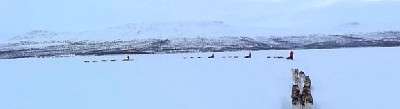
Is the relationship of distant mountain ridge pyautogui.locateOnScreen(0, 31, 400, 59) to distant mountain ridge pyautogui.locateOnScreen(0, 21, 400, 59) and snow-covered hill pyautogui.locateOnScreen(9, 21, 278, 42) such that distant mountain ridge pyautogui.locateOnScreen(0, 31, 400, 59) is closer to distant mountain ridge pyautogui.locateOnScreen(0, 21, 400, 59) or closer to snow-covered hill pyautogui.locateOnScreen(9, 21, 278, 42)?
distant mountain ridge pyautogui.locateOnScreen(0, 21, 400, 59)

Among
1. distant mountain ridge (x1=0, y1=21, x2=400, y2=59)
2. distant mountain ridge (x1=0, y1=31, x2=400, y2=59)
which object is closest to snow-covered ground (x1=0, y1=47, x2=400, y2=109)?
distant mountain ridge (x1=0, y1=31, x2=400, y2=59)

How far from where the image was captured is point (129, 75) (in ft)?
52.2

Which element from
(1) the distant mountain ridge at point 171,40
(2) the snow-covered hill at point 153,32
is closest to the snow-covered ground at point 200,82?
(1) the distant mountain ridge at point 171,40

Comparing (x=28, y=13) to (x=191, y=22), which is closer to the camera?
(x=191, y=22)

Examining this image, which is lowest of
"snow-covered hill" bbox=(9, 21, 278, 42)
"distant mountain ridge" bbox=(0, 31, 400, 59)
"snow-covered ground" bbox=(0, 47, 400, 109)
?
"snow-covered ground" bbox=(0, 47, 400, 109)

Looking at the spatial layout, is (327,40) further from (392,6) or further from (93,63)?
(93,63)

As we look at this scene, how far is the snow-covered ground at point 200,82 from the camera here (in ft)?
38.3

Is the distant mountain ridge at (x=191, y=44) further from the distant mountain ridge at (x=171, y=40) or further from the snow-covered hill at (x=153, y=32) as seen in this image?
the snow-covered hill at (x=153, y=32)

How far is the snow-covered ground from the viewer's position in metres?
11.7

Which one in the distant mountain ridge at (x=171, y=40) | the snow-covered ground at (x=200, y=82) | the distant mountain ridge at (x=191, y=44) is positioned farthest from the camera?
the distant mountain ridge at (x=171, y=40)

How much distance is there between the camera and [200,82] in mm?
14273

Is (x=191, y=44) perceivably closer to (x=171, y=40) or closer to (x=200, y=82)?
(x=171, y=40)

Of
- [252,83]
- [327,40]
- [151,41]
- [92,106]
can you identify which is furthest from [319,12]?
[92,106]

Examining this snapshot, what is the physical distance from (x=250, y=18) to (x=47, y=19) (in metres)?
12.7
